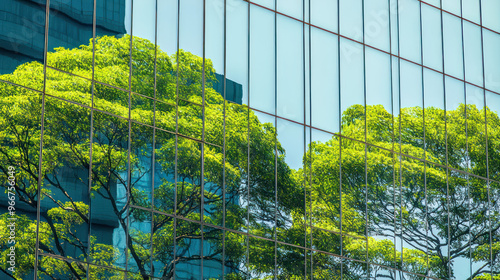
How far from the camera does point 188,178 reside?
26.5m

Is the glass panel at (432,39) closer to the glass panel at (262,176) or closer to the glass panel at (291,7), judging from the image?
the glass panel at (291,7)

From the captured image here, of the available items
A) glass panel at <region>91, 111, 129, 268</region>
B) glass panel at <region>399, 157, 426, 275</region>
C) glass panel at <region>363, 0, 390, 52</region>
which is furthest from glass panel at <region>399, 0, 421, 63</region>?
glass panel at <region>91, 111, 129, 268</region>

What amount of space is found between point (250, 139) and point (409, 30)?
9233 millimetres

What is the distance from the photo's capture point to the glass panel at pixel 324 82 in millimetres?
30531

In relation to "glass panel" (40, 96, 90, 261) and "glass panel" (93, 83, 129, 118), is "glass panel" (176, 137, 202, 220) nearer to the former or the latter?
"glass panel" (93, 83, 129, 118)

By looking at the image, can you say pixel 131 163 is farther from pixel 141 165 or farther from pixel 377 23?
pixel 377 23

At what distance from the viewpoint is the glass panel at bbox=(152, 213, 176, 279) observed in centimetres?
2516

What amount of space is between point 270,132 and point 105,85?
6232 mm

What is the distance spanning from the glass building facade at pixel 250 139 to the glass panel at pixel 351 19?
8 centimetres

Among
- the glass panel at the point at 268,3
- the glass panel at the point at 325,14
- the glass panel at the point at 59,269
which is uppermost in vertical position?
the glass panel at the point at 325,14

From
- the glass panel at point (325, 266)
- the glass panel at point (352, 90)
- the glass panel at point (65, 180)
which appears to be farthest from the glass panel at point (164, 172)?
the glass panel at point (352, 90)

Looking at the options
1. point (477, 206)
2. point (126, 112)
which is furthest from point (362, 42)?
point (126, 112)

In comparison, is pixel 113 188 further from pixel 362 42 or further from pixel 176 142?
pixel 362 42

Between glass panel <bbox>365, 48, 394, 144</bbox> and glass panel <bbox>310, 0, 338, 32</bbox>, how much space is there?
176cm
